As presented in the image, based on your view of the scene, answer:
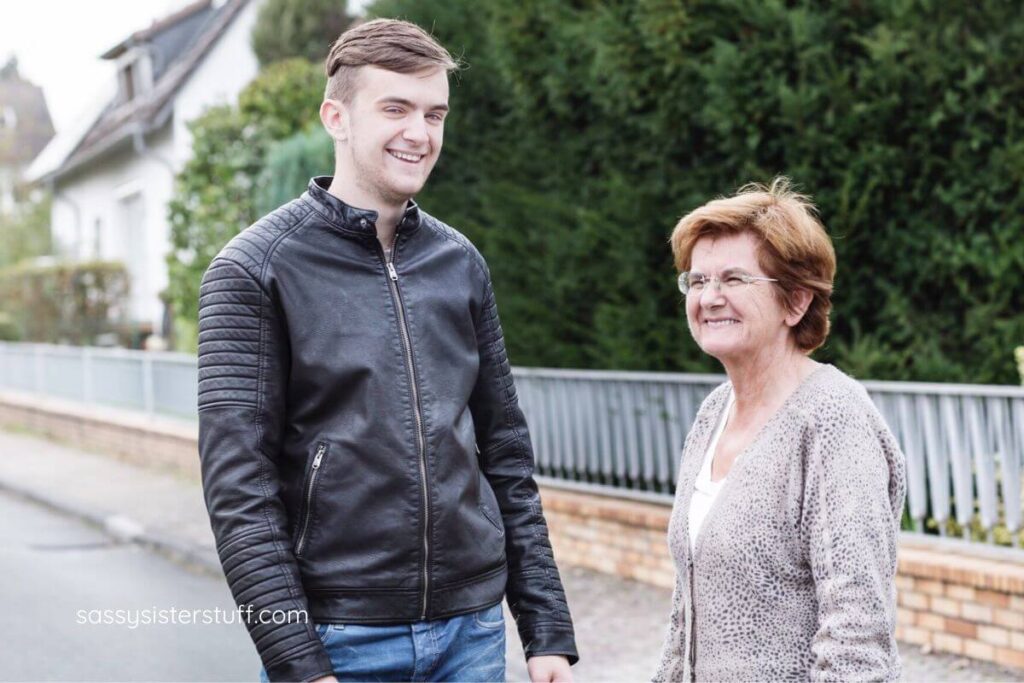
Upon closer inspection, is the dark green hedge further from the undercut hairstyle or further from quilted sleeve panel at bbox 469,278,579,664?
quilted sleeve panel at bbox 469,278,579,664

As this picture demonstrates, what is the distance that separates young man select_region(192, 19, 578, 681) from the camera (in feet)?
7.66

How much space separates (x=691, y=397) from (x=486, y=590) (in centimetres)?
495

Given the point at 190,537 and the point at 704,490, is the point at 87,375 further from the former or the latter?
the point at 704,490

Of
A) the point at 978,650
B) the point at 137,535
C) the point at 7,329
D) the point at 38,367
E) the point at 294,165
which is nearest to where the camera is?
the point at 978,650

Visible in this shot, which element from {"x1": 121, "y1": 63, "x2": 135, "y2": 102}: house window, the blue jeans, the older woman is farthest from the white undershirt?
{"x1": 121, "y1": 63, "x2": 135, "y2": 102}: house window

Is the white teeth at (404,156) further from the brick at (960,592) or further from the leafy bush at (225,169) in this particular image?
the leafy bush at (225,169)

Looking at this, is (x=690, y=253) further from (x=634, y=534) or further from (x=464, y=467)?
(x=634, y=534)

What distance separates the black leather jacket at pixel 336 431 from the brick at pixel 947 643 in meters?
3.74

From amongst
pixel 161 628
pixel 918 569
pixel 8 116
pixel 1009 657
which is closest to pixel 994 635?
pixel 1009 657

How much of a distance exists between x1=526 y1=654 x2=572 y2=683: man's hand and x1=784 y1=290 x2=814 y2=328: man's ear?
88 centimetres

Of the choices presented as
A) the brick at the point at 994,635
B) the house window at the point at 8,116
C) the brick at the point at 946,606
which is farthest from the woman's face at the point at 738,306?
the house window at the point at 8,116

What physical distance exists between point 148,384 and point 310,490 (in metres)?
13.4

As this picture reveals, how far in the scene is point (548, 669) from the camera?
2.73m

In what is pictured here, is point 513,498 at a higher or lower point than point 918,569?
higher
